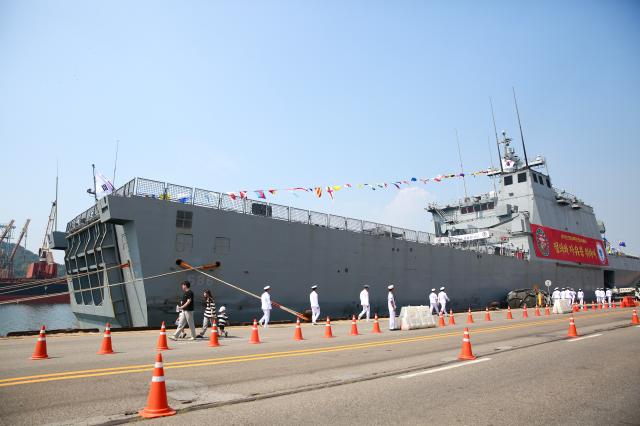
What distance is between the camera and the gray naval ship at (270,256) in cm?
1603

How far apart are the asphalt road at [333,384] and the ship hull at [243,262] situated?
5.56 meters

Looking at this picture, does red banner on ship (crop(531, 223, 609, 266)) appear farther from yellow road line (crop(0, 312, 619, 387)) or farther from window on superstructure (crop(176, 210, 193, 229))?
yellow road line (crop(0, 312, 619, 387))

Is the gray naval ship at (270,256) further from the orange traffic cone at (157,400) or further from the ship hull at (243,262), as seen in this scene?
the orange traffic cone at (157,400)

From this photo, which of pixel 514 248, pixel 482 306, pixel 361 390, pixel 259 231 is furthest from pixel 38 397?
pixel 514 248

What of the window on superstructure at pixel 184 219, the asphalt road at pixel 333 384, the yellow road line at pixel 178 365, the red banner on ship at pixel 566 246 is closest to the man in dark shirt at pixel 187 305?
the asphalt road at pixel 333 384

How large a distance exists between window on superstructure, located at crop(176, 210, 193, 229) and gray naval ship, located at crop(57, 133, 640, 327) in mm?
40

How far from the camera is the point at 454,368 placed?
294 inches

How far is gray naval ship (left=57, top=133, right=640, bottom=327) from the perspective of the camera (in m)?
16.0

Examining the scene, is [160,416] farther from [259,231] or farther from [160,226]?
[259,231]

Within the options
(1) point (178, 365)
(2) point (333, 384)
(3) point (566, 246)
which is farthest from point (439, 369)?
(3) point (566, 246)

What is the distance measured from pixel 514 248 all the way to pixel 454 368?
32830 mm

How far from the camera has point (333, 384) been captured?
20.3 ft

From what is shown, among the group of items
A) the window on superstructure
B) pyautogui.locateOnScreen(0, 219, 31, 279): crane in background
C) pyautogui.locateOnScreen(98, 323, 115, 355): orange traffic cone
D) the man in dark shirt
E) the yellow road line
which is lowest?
the yellow road line

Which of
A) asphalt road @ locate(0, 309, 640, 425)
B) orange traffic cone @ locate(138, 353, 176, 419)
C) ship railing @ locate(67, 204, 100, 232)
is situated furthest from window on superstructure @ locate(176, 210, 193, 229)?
orange traffic cone @ locate(138, 353, 176, 419)
